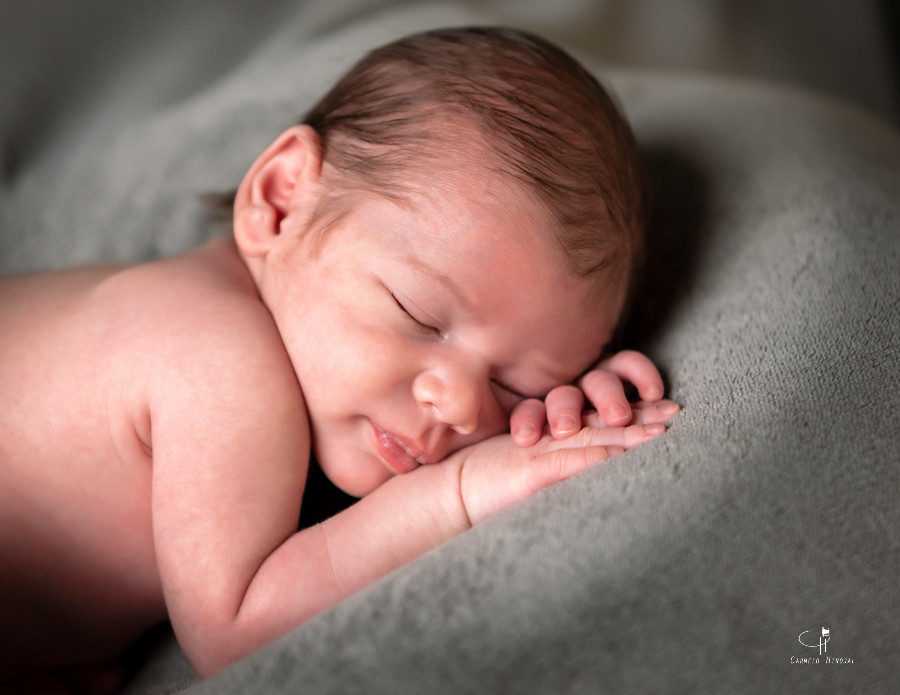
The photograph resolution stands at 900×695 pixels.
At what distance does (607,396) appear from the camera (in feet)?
3.14

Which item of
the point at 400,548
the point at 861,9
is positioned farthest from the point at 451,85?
the point at 861,9

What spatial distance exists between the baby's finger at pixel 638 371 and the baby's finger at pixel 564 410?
0.06m

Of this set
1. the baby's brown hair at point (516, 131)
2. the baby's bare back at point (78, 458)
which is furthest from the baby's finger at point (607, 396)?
the baby's bare back at point (78, 458)

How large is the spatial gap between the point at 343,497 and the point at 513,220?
51 cm

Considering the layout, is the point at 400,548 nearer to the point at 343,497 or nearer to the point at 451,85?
the point at 343,497

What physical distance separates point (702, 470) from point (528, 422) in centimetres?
24

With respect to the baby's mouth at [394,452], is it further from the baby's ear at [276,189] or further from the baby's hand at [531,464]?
the baby's ear at [276,189]

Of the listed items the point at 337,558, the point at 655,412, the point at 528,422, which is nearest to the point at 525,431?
the point at 528,422

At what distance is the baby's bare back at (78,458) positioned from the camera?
0.95m

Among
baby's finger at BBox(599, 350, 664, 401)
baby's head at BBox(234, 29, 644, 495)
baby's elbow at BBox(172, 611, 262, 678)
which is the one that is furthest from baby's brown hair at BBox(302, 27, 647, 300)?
baby's elbow at BBox(172, 611, 262, 678)

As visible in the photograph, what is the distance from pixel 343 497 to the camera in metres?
1.17

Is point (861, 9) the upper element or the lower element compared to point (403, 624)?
upper

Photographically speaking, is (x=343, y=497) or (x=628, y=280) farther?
(x=343, y=497)

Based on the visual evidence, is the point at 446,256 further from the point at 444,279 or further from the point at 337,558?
the point at 337,558
